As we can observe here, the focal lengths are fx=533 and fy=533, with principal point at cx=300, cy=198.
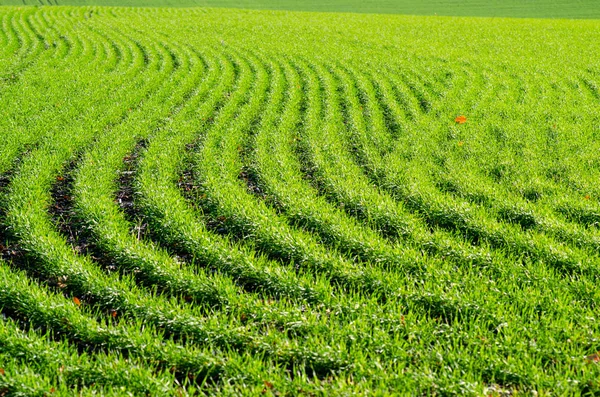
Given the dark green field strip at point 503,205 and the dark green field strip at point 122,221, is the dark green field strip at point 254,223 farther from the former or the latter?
the dark green field strip at point 503,205

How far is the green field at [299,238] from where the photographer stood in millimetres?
3750

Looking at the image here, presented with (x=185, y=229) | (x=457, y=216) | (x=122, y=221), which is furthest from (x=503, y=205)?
(x=122, y=221)

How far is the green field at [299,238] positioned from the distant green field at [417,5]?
93.5 ft

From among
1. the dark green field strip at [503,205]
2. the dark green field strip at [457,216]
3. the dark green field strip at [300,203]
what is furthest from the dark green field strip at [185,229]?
the dark green field strip at [503,205]

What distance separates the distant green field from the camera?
126 feet

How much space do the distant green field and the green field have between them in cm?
2850

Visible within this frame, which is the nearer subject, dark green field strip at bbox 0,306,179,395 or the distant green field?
dark green field strip at bbox 0,306,179,395

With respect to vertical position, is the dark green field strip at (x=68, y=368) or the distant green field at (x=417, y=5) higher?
the distant green field at (x=417, y=5)

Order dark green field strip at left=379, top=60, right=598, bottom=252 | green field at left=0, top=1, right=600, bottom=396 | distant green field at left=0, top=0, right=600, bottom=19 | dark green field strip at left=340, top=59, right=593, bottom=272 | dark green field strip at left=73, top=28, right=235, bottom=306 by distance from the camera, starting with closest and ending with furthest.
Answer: green field at left=0, top=1, right=600, bottom=396
dark green field strip at left=73, top=28, right=235, bottom=306
dark green field strip at left=340, top=59, right=593, bottom=272
dark green field strip at left=379, top=60, right=598, bottom=252
distant green field at left=0, top=0, right=600, bottom=19

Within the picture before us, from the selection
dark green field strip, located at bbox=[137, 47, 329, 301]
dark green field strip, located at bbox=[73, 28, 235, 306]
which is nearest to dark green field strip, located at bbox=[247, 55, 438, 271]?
dark green field strip, located at bbox=[137, 47, 329, 301]

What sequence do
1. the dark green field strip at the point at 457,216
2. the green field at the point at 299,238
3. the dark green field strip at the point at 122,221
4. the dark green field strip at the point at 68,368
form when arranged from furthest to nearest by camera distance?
the dark green field strip at the point at 457,216 < the dark green field strip at the point at 122,221 < the green field at the point at 299,238 < the dark green field strip at the point at 68,368

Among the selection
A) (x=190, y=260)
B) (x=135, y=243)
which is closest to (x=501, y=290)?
(x=190, y=260)

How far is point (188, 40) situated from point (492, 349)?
1862 cm

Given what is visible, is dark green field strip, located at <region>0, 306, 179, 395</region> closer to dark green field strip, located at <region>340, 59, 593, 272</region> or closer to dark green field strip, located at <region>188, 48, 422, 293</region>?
dark green field strip, located at <region>188, 48, 422, 293</region>
